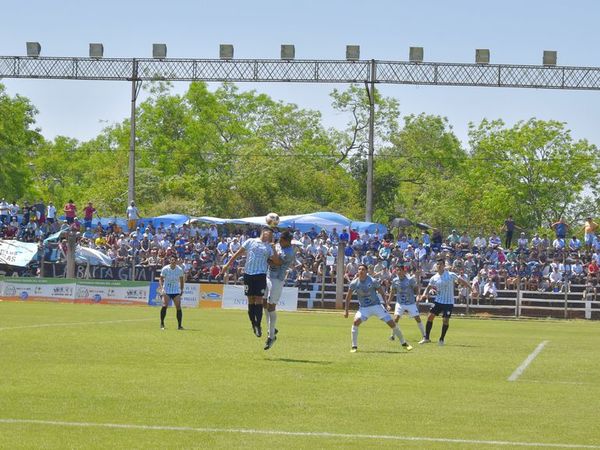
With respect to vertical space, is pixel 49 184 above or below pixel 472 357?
above

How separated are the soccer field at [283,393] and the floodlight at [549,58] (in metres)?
30.9

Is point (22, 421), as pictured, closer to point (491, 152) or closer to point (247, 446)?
point (247, 446)

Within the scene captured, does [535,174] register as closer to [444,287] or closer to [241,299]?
[241,299]

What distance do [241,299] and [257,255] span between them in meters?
27.4

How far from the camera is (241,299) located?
45531mm

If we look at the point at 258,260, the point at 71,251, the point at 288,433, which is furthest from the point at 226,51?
the point at 288,433

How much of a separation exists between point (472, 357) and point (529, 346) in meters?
5.14

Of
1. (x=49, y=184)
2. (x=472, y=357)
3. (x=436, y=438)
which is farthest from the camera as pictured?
(x=49, y=184)

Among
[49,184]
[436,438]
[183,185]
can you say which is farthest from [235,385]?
[49,184]

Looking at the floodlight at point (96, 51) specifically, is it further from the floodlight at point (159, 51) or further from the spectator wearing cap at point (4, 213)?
the spectator wearing cap at point (4, 213)

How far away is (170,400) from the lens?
1283 centimetres

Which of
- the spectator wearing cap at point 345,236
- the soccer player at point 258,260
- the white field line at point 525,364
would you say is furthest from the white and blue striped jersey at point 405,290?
the spectator wearing cap at point 345,236

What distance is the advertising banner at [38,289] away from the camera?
151 ft

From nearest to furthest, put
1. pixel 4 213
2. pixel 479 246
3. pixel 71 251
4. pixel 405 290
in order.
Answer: pixel 405 290 → pixel 71 251 → pixel 479 246 → pixel 4 213
